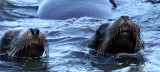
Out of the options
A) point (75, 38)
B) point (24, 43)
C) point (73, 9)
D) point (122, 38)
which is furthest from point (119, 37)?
point (73, 9)

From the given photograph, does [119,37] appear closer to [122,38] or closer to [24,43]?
[122,38]

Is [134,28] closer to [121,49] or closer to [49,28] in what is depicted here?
[121,49]

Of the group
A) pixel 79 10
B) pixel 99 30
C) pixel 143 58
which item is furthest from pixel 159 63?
pixel 79 10

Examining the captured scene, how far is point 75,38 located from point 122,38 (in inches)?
79.9

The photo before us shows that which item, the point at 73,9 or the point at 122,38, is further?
the point at 73,9

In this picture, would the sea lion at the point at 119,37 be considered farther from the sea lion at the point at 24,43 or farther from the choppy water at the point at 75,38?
the sea lion at the point at 24,43

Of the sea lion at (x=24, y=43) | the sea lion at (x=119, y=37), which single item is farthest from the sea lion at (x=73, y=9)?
the sea lion at (x=24, y=43)

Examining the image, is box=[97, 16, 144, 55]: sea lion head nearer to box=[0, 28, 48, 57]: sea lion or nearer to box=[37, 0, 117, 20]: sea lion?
box=[0, 28, 48, 57]: sea lion

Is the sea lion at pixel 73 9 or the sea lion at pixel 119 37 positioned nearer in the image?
the sea lion at pixel 119 37

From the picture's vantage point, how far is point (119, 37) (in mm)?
6715

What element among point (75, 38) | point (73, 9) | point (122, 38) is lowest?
point (75, 38)

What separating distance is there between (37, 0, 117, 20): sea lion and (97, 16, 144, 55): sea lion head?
11.5ft

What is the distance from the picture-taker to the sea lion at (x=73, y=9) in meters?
10.6

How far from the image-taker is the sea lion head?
6645mm
